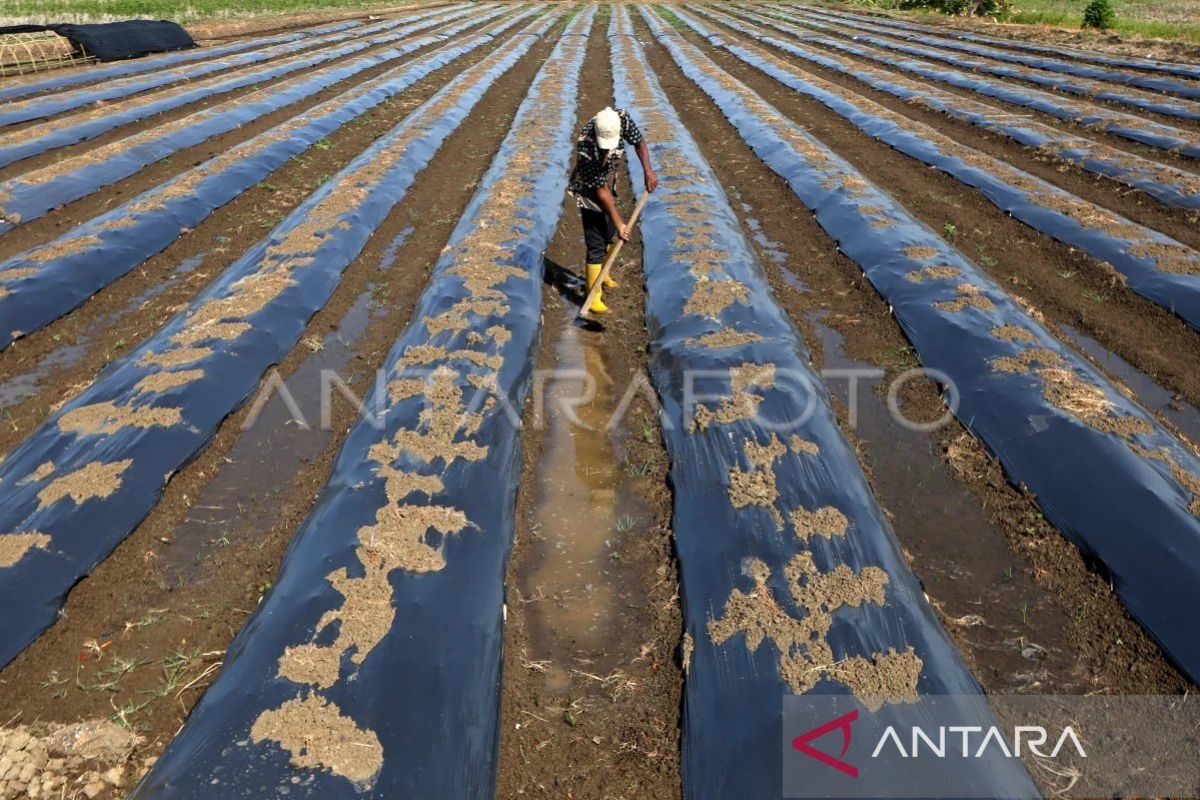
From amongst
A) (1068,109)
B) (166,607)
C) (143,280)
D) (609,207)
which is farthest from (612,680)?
(1068,109)

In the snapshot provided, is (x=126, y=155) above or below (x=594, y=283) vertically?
above

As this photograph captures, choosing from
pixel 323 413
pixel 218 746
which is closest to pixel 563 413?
pixel 323 413

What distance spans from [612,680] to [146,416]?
356 centimetres

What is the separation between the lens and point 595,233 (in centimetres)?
639

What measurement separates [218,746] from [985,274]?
7.02 metres

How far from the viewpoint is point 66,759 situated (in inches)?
110

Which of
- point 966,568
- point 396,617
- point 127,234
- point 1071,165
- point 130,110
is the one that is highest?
point 130,110

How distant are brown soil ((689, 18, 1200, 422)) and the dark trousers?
13.1 feet

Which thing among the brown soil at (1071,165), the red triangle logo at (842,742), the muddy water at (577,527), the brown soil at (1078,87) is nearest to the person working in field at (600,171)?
the muddy water at (577,527)

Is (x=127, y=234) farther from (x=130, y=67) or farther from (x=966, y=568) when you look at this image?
(x=130, y=67)

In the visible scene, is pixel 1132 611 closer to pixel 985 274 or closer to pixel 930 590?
pixel 930 590

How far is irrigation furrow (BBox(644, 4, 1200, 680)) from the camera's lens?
344cm

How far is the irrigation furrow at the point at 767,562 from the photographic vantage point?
2750 millimetres

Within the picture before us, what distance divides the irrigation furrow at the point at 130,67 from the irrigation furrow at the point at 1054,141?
60.7ft
